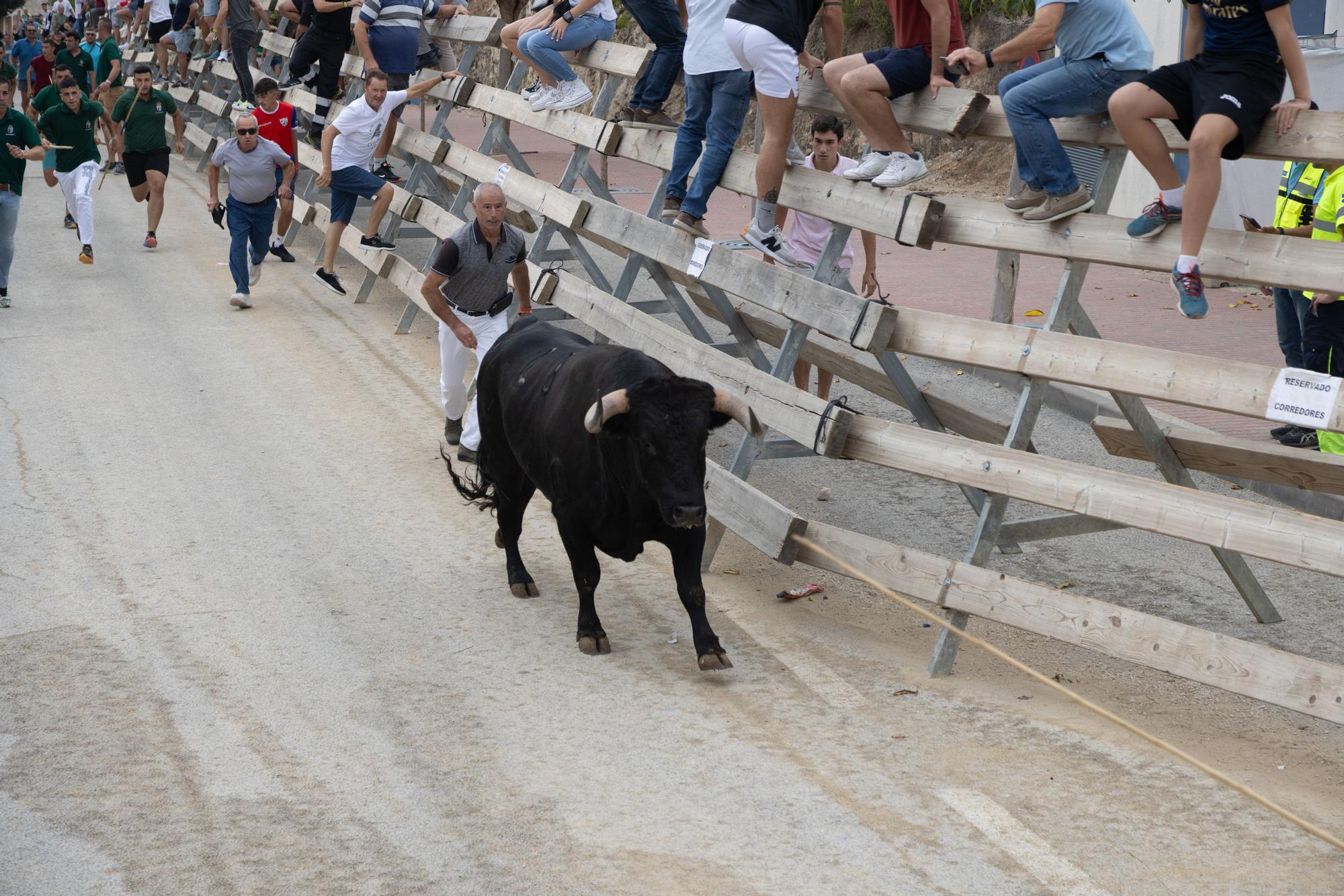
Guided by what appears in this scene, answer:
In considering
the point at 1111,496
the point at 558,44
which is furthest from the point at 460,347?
the point at 1111,496

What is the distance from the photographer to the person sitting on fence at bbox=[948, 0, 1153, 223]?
19.9 feet

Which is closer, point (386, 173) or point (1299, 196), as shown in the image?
point (1299, 196)

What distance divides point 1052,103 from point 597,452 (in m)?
2.56

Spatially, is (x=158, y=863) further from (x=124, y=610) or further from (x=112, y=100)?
(x=112, y=100)

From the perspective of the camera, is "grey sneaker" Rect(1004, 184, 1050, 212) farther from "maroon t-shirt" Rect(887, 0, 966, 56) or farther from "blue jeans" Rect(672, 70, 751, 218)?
"blue jeans" Rect(672, 70, 751, 218)

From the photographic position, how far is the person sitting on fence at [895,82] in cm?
690

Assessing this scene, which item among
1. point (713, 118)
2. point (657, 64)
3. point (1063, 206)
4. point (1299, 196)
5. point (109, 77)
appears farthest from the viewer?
point (109, 77)

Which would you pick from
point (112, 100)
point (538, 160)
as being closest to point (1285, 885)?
point (112, 100)

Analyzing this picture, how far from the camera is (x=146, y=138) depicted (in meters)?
16.1

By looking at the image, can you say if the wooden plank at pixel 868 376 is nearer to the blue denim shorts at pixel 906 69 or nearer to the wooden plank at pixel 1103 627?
the wooden plank at pixel 1103 627

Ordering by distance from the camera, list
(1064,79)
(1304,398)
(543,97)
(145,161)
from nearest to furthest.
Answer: (1304,398) → (1064,79) → (543,97) → (145,161)

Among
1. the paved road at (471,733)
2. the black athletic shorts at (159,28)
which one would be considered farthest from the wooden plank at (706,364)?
the black athletic shorts at (159,28)

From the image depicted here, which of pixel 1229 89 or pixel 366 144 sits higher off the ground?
pixel 1229 89

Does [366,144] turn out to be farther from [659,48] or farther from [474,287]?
[659,48]
